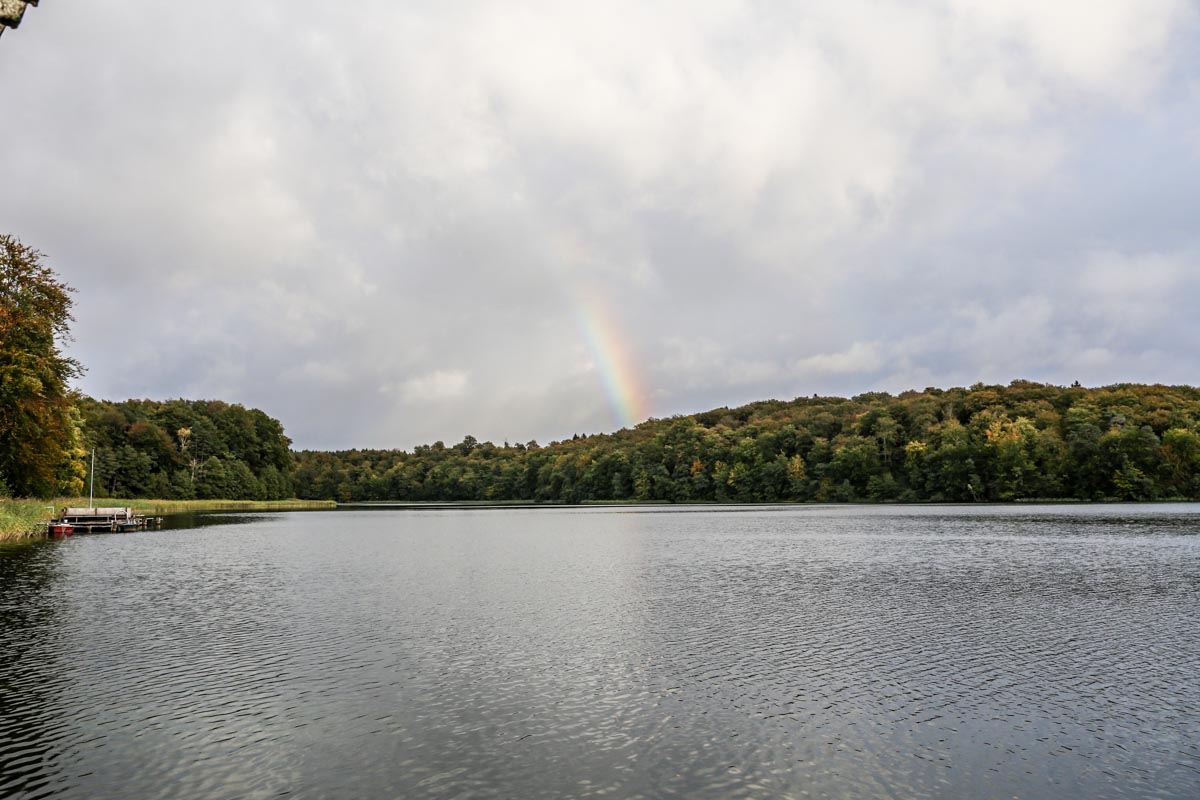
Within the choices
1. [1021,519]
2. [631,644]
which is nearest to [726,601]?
[631,644]

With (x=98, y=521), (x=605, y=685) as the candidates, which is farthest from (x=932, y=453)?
(x=605, y=685)

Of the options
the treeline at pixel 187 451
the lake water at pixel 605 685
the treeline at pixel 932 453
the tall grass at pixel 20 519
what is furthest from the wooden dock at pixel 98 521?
the treeline at pixel 932 453

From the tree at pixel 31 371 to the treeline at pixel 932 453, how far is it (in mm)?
120138

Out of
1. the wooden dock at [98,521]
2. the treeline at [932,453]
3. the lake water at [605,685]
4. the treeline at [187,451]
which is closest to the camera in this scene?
the lake water at [605,685]

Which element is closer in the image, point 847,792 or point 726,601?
point 847,792

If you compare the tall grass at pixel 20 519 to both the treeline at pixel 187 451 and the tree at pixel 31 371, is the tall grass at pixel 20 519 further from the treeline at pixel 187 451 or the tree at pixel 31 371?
the treeline at pixel 187 451

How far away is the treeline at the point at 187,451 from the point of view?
13412cm

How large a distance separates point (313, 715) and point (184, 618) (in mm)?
11264

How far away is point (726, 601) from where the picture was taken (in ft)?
79.6

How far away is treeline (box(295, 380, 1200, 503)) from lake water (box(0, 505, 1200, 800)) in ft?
312

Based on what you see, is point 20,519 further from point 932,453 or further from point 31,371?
point 932,453

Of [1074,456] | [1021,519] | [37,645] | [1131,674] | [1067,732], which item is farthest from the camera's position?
[1074,456]

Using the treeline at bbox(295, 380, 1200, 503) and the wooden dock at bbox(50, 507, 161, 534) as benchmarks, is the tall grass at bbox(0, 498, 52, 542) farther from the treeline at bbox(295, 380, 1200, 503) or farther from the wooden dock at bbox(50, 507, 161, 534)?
the treeline at bbox(295, 380, 1200, 503)

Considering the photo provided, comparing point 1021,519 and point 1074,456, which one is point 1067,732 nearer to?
point 1021,519
